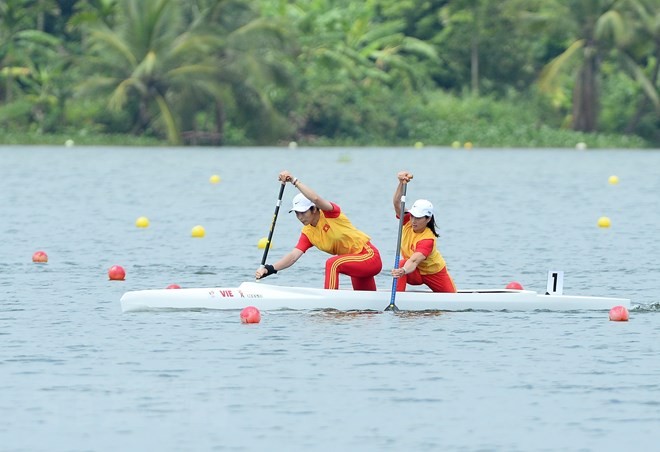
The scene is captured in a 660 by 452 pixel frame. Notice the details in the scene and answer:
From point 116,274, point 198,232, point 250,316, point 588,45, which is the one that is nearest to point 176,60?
point 588,45

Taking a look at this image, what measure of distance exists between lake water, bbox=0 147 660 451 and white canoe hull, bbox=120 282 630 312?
14 centimetres

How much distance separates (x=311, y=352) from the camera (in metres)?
16.3

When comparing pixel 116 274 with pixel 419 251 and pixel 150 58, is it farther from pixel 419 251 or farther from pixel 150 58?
pixel 150 58

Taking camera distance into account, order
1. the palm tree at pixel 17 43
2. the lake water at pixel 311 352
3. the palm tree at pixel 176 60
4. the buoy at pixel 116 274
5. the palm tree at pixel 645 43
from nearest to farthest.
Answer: the lake water at pixel 311 352
the buoy at pixel 116 274
the palm tree at pixel 176 60
the palm tree at pixel 17 43
the palm tree at pixel 645 43

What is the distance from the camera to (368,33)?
70000mm

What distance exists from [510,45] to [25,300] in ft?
184

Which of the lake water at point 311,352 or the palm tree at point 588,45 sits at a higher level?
the palm tree at point 588,45

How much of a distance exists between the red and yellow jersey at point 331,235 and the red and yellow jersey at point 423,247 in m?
0.53

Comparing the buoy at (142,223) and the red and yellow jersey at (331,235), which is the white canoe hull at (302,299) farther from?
the buoy at (142,223)

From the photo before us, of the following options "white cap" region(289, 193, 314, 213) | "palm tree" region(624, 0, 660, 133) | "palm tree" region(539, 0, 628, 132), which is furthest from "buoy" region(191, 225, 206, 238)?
"palm tree" region(624, 0, 660, 133)

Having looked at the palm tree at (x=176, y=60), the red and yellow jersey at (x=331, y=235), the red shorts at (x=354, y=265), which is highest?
the palm tree at (x=176, y=60)

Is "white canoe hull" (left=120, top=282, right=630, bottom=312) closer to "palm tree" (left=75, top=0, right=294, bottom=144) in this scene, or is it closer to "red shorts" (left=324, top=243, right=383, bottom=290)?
"red shorts" (left=324, top=243, right=383, bottom=290)

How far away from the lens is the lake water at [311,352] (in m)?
12.8

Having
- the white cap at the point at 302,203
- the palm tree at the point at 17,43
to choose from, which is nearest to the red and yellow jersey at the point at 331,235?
the white cap at the point at 302,203
